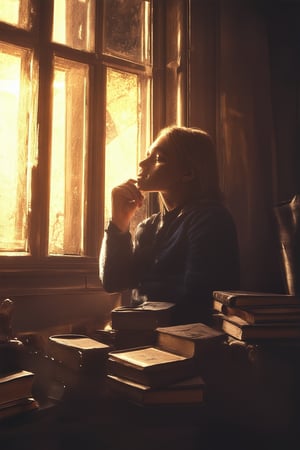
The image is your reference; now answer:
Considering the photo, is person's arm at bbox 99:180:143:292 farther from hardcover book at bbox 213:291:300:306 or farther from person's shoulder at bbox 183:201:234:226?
hardcover book at bbox 213:291:300:306

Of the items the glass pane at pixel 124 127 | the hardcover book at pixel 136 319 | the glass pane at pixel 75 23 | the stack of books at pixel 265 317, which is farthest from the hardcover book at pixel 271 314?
the glass pane at pixel 75 23

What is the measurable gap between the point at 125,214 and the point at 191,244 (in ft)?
1.11

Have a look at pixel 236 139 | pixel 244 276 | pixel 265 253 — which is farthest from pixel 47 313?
pixel 236 139

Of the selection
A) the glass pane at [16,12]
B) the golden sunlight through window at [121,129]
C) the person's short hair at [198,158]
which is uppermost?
the glass pane at [16,12]

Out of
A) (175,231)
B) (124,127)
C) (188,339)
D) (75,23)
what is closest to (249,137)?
(124,127)

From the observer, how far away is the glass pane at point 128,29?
7.02ft

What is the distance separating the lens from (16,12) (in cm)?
192

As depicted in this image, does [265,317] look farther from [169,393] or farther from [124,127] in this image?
[124,127]

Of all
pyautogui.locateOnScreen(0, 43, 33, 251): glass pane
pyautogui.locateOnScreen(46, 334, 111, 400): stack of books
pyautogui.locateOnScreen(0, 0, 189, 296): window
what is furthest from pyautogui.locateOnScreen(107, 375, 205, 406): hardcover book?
pyautogui.locateOnScreen(0, 43, 33, 251): glass pane

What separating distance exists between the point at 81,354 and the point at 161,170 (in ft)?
2.67

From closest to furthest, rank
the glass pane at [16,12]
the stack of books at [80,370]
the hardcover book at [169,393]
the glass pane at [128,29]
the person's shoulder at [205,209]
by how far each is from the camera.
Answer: the hardcover book at [169,393]
the stack of books at [80,370]
the person's shoulder at [205,209]
the glass pane at [16,12]
the glass pane at [128,29]

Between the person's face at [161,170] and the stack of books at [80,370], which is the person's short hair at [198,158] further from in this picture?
the stack of books at [80,370]

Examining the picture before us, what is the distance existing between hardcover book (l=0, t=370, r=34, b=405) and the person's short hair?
3.26 feet

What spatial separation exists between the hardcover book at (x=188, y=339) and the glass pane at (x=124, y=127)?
1.02 metres
